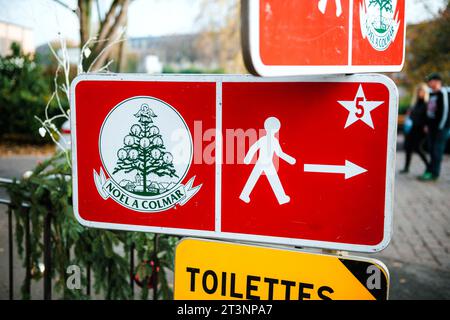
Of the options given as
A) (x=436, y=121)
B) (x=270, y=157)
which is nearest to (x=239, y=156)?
(x=270, y=157)

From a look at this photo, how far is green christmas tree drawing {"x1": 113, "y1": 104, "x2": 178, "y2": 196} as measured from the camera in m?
1.77

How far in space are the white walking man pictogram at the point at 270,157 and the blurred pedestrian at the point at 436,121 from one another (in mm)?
8426

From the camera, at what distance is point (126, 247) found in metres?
3.15

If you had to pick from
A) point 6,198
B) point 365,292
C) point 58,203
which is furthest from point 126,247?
point 365,292

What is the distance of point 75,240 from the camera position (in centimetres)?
312

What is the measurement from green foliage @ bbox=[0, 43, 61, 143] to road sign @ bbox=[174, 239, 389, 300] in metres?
13.9

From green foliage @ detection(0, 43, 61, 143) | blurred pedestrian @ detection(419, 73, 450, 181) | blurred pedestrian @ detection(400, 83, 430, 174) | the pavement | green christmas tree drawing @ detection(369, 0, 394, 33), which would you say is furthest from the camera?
green foliage @ detection(0, 43, 61, 143)

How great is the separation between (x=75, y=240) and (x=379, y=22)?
229 centimetres

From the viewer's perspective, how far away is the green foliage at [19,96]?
14875mm

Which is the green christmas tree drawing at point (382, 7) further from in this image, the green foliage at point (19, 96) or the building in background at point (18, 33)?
the green foliage at point (19, 96)

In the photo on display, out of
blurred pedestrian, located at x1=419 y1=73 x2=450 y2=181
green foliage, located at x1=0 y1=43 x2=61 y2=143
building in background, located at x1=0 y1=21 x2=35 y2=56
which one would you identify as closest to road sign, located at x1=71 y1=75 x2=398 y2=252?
building in background, located at x1=0 y1=21 x2=35 y2=56

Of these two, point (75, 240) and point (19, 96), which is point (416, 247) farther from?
point (19, 96)

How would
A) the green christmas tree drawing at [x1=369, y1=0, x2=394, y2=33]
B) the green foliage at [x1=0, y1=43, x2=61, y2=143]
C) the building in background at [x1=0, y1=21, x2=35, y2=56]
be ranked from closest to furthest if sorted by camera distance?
the green christmas tree drawing at [x1=369, y1=0, x2=394, y2=33]
the building in background at [x1=0, y1=21, x2=35, y2=56]
the green foliage at [x1=0, y1=43, x2=61, y2=143]

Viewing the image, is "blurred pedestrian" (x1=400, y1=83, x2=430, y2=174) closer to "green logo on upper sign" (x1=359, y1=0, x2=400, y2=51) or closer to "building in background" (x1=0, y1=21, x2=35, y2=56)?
"building in background" (x1=0, y1=21, x2=35, y2=56)
